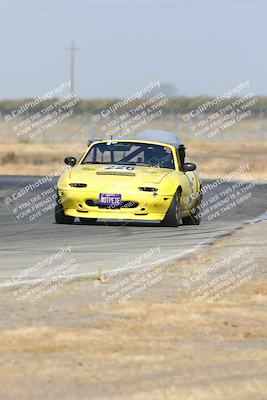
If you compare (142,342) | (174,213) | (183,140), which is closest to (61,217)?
(174,213)

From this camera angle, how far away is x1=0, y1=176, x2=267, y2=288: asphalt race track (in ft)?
44.5

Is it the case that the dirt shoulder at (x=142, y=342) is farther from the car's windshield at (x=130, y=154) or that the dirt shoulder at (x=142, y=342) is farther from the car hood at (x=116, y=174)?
the car's windshield at (x=130, y=154)

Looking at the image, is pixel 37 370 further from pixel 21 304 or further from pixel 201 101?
pixel 201 101

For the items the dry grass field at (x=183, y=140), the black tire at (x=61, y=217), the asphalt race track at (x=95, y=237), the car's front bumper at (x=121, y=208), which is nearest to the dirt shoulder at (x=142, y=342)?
the asphalt race track at (x=95, y=237)

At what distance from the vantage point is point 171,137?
32906 mm

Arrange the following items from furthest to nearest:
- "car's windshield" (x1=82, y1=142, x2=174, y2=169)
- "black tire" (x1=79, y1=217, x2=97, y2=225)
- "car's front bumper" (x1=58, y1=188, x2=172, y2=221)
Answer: "car's windshield" (x1=82, y1=142, x2=174, y2=169)
"black tire" (x1=79, y1=217, x2=97, y2=225)
"car's front bumper" (x1=58, y1=188, x2=172, y2=221)

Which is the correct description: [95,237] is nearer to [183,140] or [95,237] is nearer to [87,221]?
[87,221]

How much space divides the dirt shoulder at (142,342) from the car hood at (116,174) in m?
6.49

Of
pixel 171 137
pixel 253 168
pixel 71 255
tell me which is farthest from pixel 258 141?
pixel 71 255

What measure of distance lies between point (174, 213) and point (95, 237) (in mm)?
2439

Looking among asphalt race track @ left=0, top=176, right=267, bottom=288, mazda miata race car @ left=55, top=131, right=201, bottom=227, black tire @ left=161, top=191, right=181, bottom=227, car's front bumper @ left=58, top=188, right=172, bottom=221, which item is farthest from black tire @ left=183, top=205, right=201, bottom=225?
car's front bumper @ left=58, top=188, right=172, bottom=221

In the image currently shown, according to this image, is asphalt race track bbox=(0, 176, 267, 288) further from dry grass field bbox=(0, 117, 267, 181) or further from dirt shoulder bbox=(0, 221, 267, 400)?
dry grass field bbox=(0, 117, 267, 181)

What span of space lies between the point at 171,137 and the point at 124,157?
12.8 m

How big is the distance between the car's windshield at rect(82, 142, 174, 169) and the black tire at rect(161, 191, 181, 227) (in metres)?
1.06
